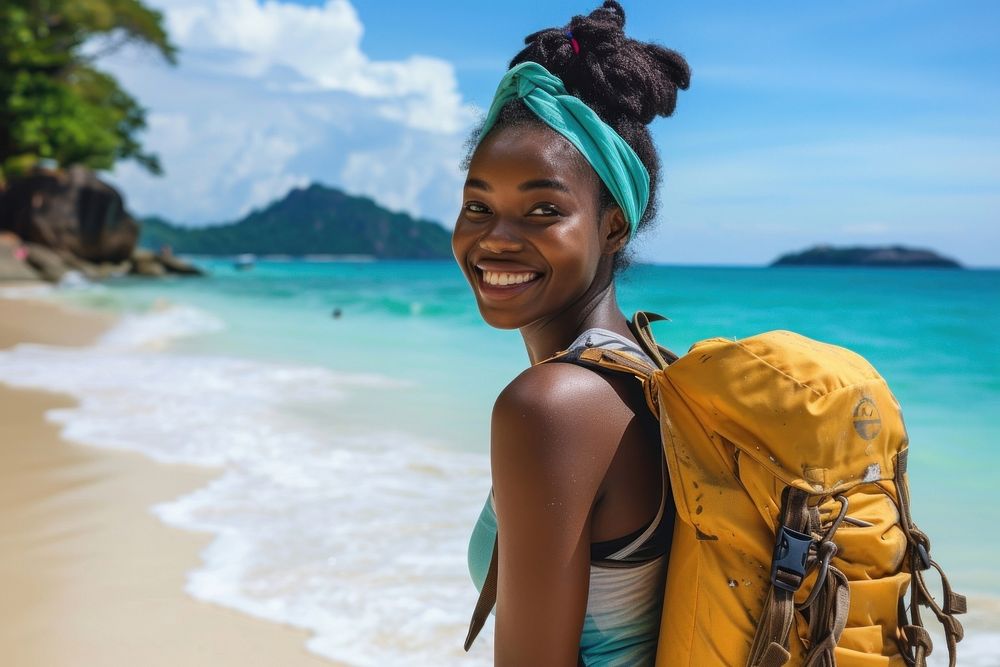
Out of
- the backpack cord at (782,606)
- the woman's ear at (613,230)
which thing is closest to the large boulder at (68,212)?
the woman's ear at (613,230)

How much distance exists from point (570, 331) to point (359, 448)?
206 inches

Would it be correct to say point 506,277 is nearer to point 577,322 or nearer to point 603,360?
point 577,322

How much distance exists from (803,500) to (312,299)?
3008 centimetres

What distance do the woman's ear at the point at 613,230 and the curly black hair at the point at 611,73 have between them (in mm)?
18

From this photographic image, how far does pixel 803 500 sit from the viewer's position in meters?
1.13

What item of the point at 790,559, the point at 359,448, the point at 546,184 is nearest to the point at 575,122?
the point at 546,184

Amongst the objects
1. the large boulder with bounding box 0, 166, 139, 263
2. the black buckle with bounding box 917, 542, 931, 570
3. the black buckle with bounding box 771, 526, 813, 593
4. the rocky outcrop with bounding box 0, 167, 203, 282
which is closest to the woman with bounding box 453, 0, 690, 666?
the black buckle with bounding box 771, 526, 813, 593

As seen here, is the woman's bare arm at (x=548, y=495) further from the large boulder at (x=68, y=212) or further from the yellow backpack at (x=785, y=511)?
the large boulder at (x=68, y=212)

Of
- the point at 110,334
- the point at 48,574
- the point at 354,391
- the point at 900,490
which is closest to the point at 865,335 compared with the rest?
the point at 354,391

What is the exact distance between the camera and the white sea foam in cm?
362

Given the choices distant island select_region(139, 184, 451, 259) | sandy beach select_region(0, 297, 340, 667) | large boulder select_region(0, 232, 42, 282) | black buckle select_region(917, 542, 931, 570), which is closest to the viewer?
black buckle select_region(917, 542, 931, 570)

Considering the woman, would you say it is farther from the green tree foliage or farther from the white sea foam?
the green tree foliage

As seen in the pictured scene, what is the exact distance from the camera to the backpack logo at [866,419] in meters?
1.17

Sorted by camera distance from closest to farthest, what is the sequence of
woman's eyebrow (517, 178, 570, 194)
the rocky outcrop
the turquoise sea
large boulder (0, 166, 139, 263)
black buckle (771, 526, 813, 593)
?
black buckle (771, 526, 813, 593) < woman's eyebrow (517, 178, 570, 194) < the turquoise sea < the rocky outcrop < large boulder (0, 166, 139, 263)
